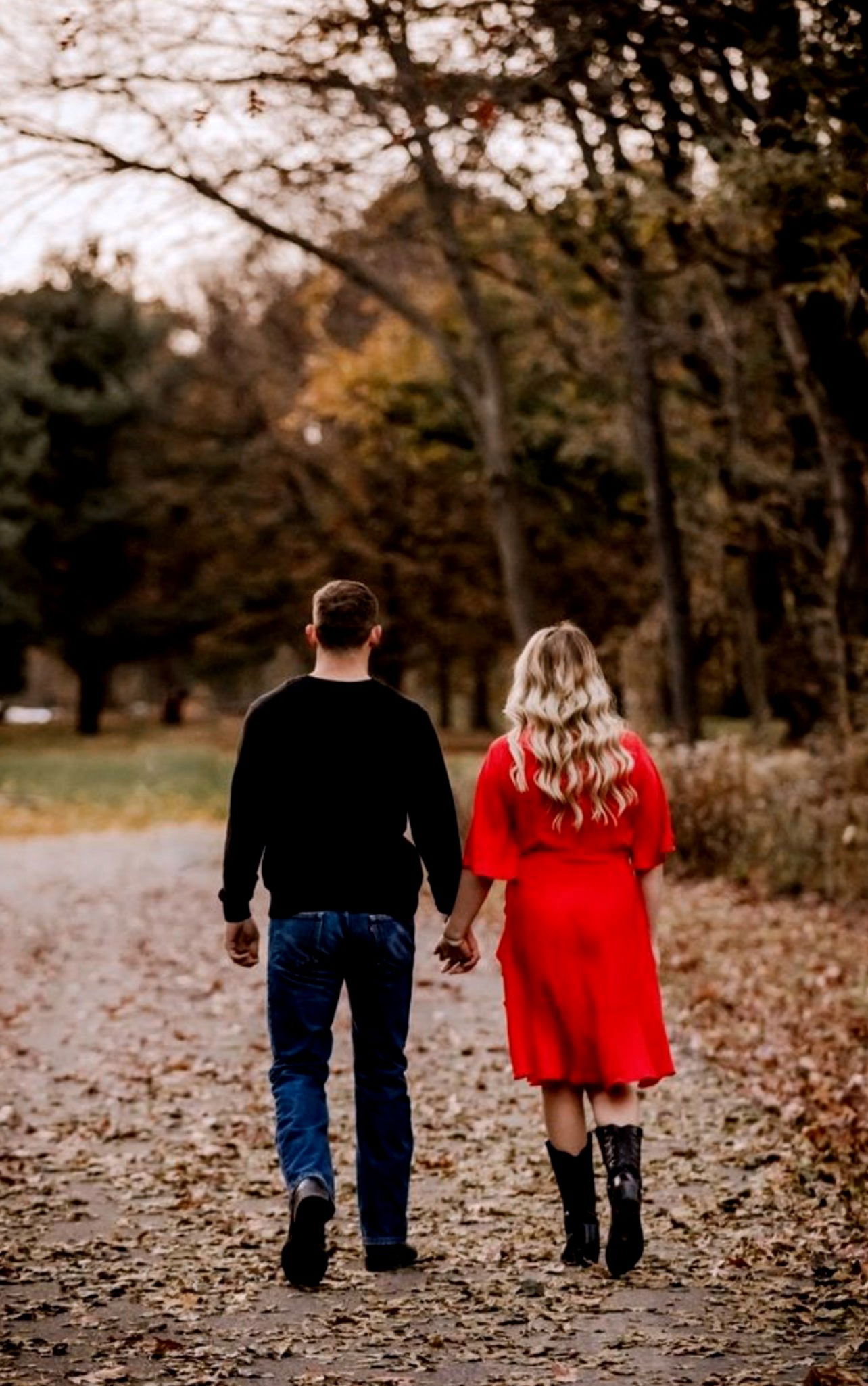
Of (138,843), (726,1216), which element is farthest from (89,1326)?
(138,843)

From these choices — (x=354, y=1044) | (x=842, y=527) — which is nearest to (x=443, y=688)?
(x=842, y=527)

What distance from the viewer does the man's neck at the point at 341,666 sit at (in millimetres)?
5518

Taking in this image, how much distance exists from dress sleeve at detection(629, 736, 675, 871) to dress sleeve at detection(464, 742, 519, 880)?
37 cm

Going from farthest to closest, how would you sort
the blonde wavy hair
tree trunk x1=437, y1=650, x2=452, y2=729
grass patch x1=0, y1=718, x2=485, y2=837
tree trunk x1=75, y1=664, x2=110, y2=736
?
tree trunk x1=75, y1=664, x2=110, y2=736 → tree trunk x1=437, y1=650, x2=452, y2=729 → grass patch x1=0, y1=718, x2=485, y2=837 → the blonde wavy hair

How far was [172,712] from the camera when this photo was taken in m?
55.6

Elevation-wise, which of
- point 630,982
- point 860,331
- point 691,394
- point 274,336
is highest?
point 274,336

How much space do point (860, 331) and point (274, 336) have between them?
35.1m

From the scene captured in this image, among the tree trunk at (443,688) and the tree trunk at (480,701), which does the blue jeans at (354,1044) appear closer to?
the tree trunk at (443,688)

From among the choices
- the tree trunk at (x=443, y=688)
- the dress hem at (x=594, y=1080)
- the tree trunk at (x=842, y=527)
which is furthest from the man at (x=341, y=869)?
the tree trunk at (x=443, y=688)

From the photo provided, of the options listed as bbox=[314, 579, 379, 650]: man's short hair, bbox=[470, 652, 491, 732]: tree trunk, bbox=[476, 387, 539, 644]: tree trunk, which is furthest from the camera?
bbox=[470, 652, 491, 732]: tree trunk

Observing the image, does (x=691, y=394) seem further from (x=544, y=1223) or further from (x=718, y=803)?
(x=544, y=1223)

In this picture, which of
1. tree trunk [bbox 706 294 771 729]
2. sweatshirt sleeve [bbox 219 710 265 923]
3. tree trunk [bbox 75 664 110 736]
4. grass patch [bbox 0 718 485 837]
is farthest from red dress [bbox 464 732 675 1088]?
tree trunk [bbox 75 664 110 736]

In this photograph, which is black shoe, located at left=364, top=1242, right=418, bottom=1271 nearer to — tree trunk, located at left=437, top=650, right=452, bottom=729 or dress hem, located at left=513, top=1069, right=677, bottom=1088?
dress hem, located at left=513, top=1069, right=677, bottom=1088

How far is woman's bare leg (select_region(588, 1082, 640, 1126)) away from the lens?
5441mm
